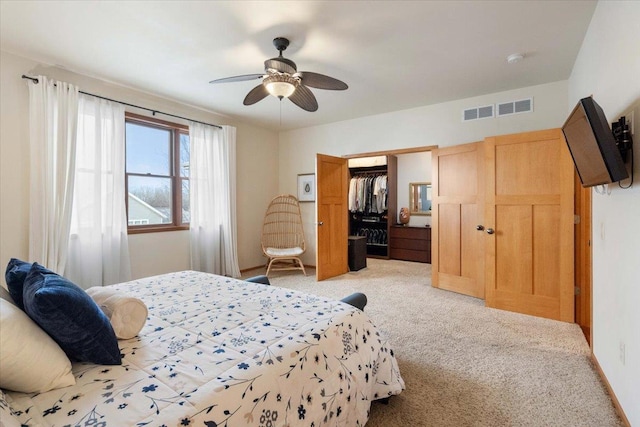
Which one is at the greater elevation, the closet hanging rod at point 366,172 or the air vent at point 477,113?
the air vent at point 477,113

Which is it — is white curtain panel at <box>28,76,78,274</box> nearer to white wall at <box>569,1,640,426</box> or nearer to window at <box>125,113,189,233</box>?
window at <box>125,113,189,233</box>

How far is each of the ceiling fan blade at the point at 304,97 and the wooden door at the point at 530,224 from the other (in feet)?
6.72

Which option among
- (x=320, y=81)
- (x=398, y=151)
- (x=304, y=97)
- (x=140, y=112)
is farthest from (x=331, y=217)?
(x=140, y=112)

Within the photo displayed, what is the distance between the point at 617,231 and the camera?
5.74 feet

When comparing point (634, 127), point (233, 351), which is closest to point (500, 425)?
point (233, 351)

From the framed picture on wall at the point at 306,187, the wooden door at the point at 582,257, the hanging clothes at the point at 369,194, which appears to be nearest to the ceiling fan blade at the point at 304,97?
the framed picture on wall at the point at 306,187

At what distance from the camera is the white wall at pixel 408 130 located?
3621 mm

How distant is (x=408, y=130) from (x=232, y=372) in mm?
4284

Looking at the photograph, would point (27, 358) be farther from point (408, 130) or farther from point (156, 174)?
point (408, 130)

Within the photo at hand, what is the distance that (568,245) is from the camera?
296cm

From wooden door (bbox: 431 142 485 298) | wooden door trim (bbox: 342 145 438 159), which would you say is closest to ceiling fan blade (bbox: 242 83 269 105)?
wooden door trim (bbox: 342 145 438 159)

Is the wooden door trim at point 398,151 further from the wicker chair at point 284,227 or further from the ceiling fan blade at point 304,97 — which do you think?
the ceiling fan blade at point 304,97

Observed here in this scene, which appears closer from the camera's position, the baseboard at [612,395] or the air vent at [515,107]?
the baseboard at [612,395]

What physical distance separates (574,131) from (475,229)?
204 centimetres
